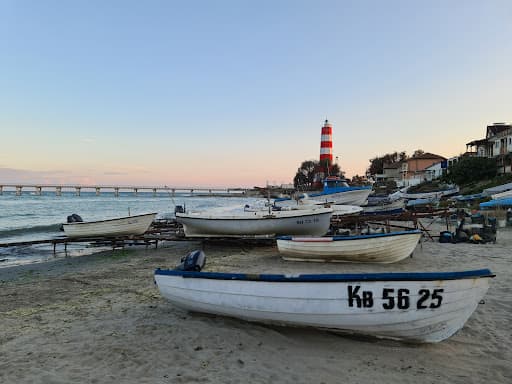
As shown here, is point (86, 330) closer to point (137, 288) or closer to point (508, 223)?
point (137, 288)

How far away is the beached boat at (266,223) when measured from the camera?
46.2 feet

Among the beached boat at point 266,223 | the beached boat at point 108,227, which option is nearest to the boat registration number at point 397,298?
the beached boat at point 266,223

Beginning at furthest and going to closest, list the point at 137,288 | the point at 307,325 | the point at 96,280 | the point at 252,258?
1. the point at 252,258
2. the point at 96,280
3. the point at 137,288
4. the point at 307,325

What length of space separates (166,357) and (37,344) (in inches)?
88.0

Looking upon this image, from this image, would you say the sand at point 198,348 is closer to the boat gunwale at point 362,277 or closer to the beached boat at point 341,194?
the boat gunwale at point 362,277

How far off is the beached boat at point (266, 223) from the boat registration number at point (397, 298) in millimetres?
9300

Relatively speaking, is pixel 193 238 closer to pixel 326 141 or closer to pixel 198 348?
pixel 198 348

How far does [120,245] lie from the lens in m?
15.7

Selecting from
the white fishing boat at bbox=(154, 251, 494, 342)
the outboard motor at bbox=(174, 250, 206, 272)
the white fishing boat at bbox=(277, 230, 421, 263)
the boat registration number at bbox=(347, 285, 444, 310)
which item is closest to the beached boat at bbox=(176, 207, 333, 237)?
the white fishing boat at bbox=(277, 230, 421, 263)

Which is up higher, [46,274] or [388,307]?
[388,307]

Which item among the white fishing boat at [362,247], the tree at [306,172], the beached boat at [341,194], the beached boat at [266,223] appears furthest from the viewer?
the tree at [306,172]

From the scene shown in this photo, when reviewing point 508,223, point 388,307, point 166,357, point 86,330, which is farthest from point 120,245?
point 508,223

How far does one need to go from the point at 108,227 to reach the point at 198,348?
39.9 feet

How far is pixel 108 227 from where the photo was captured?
15.6m
